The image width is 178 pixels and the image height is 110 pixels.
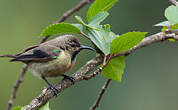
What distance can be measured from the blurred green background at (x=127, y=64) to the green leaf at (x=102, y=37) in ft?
15.4

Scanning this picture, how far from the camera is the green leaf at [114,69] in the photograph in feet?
9.57

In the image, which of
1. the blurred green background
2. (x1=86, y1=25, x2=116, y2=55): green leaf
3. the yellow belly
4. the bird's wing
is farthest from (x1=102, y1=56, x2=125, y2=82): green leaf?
the blurred green background

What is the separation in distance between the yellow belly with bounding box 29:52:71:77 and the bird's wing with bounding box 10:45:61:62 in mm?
58

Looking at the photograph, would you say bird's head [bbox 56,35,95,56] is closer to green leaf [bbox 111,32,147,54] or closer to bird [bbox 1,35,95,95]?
bird [bbox 1,35,95,95]

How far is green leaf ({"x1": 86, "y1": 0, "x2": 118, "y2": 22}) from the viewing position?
266 cm

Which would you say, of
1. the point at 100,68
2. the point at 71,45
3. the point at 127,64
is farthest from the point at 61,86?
the point at 127,64

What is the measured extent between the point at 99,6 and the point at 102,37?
0.25m

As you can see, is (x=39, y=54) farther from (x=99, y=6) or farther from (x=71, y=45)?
(x=99, y=6)

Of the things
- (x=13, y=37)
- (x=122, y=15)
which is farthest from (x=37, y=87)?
(x=122, y=15)

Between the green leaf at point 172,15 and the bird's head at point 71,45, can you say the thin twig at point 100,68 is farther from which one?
the bird's head at point 71,45

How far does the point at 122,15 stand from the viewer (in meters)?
9.50

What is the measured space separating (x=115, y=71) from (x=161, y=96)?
6310 millimetres

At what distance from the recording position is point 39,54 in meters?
4.04

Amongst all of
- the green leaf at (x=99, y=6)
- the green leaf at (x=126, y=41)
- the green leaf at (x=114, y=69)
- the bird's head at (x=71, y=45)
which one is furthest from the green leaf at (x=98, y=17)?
the bird's head at (x=71, y=45)
